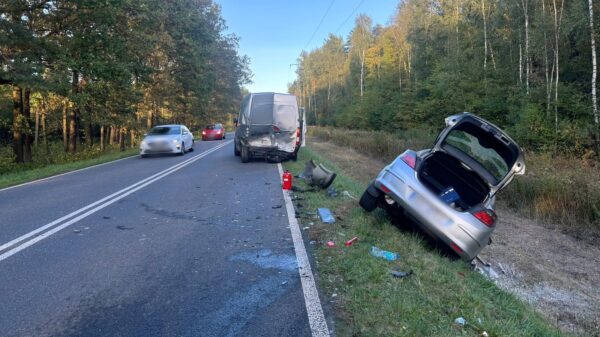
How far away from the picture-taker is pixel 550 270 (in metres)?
6.30

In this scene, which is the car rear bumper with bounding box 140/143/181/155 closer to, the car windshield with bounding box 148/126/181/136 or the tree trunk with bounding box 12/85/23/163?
the car windshield with bounding box 148/126/181/136

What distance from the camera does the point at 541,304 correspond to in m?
5.00

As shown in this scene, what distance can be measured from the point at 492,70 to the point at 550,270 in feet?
76.0

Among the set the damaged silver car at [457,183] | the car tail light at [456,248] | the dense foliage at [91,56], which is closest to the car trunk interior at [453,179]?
the damaged silver car at [457,183]

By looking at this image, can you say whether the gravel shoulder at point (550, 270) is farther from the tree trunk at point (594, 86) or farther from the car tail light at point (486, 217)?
the tree trunk at point (594, 86)

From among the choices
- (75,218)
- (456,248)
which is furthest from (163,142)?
(456,248)

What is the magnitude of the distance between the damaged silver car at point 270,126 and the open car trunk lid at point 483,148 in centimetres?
885

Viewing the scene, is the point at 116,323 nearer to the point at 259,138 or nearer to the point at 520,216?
the point at 520,216

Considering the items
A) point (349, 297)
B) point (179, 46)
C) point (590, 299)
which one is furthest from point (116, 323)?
point (179, 46)

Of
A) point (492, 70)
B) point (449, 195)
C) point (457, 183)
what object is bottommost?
point (449, 195)

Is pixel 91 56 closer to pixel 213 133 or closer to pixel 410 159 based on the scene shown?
pixel 410 159

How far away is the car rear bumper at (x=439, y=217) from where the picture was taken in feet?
16.3

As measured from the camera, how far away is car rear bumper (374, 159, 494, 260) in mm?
4953

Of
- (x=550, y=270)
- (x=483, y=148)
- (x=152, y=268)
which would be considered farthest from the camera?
(x=550, y=270)
